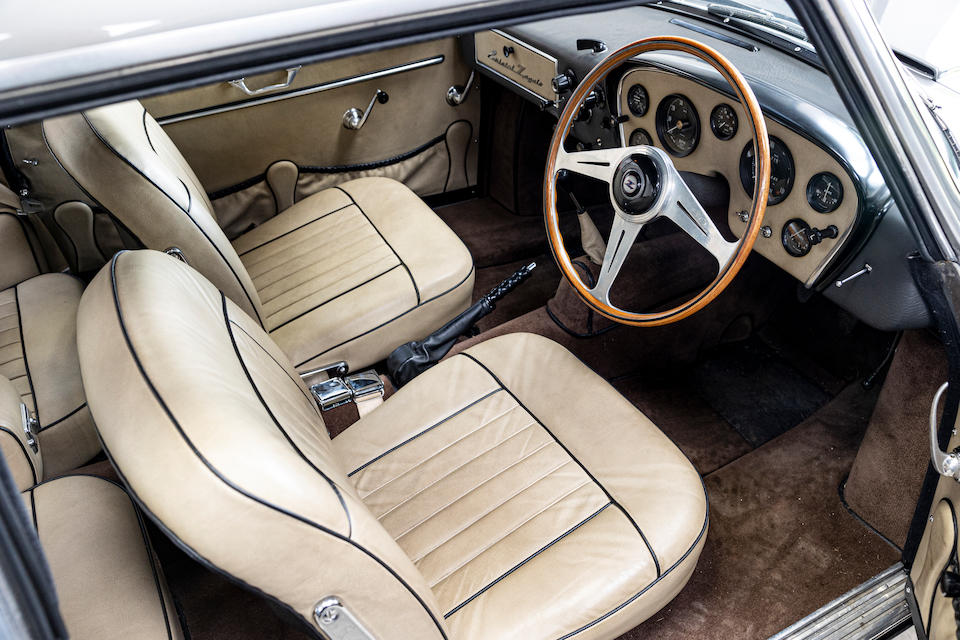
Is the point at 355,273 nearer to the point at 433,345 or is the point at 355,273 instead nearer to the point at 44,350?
the point at 433,345

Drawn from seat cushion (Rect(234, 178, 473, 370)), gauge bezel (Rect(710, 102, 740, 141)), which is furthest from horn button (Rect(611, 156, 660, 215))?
seat cushion (Rect(234, 178, 473, 370))

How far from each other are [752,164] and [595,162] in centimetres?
31

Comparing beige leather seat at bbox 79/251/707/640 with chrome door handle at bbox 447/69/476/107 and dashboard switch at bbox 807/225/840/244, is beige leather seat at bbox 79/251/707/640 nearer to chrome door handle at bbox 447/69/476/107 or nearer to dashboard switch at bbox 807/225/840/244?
dashboard switch at bbox 807/225/840/244

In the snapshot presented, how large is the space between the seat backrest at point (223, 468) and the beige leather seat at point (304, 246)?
16.8 inches

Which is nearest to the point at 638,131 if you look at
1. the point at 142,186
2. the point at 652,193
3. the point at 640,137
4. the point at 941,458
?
the point at 640,137

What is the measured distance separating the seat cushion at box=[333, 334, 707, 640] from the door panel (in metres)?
1.10

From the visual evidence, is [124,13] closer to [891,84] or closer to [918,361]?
[891,84]

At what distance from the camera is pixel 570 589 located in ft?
3.32

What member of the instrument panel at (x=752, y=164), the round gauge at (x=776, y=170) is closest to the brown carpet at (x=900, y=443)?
the instrument panel at (x=752, y=164)

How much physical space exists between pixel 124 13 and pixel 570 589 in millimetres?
898

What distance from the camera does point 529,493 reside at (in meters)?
1.15

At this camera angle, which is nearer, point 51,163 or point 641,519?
point 641,519

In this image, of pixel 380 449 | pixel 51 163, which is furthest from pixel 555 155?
pixel 51 163

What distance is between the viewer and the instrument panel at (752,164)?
1.26m
